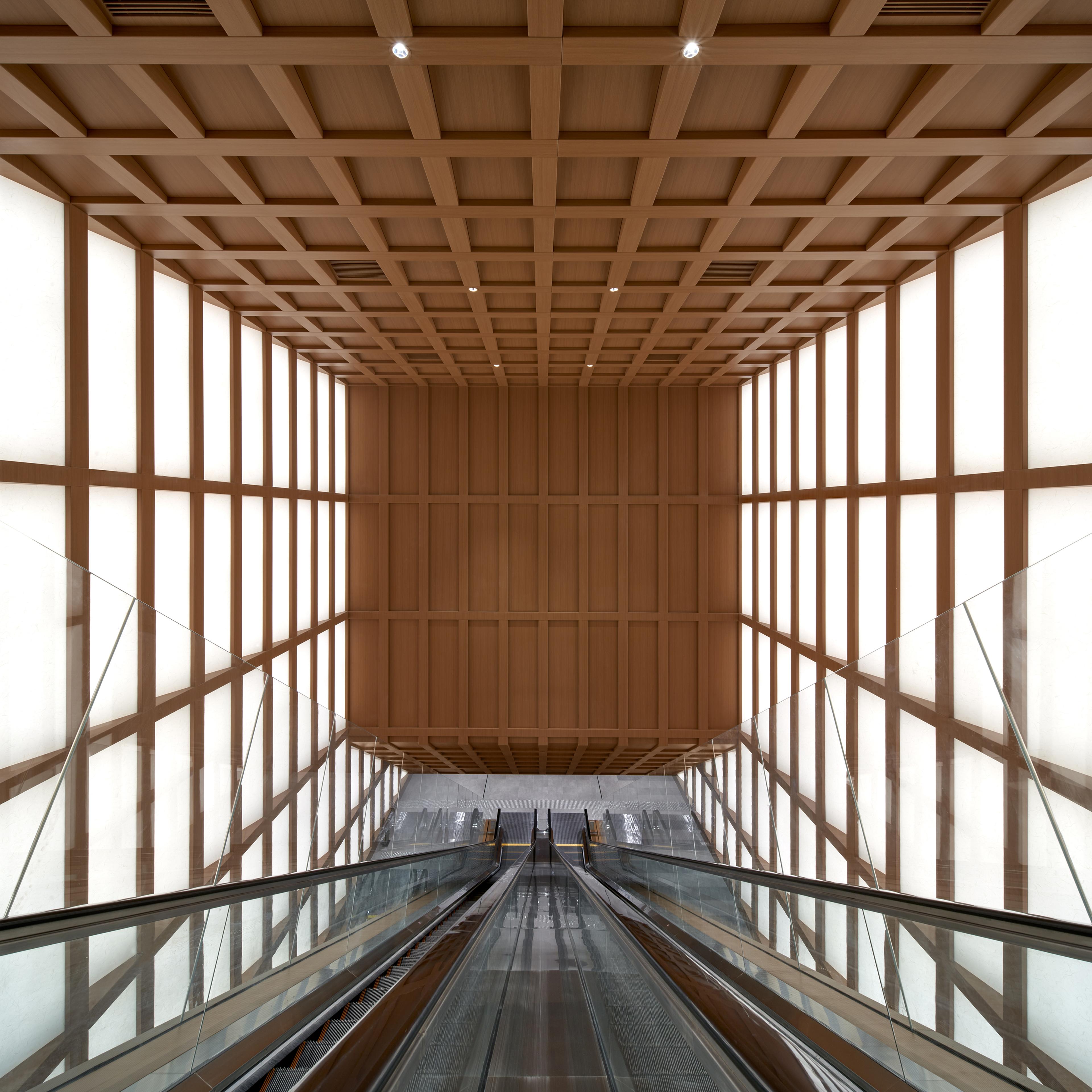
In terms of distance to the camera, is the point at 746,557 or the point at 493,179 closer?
the point at 493,179

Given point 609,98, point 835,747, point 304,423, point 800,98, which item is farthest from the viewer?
point 304,423

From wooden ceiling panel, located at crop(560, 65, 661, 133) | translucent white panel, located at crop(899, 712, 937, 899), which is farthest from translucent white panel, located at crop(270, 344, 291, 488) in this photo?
translucent white panel, located at crop(899, 712, 937, 899)

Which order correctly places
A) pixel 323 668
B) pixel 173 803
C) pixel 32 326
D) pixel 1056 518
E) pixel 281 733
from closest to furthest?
1. pixel 173 803
2. pixel 281 733
3. pixel 32 326
4. pixel 1056 518
5. pixel 323 668

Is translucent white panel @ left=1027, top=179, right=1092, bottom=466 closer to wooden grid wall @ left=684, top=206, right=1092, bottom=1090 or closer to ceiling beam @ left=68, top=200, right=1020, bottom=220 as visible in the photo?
wooden grid wall @ left=684, top=206, right=1092, bottom=1090

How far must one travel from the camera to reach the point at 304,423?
14469mm

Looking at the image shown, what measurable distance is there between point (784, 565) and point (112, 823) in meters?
14.0

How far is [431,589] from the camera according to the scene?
665 inches

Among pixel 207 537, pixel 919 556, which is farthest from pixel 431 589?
pixel 919 556

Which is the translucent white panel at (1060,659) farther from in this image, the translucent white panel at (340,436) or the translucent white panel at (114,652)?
the translucent white panel at (340,436)

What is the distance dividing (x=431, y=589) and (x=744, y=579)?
8.47 m

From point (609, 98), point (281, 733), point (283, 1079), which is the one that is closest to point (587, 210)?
point (609, 98)

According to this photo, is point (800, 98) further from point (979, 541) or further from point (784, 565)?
point (784, 565)

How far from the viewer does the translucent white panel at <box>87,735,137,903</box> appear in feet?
8.34

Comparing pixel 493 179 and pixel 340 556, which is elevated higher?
pixel 493 179
